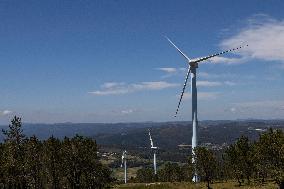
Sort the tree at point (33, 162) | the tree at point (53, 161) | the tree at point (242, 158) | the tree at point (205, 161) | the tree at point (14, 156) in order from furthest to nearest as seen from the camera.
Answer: the tree at point (205, 161) → the tree at point (242, 158) → the tree at point (53, 161) → the tree at point (33, 162) → the tree at point (14, 156)

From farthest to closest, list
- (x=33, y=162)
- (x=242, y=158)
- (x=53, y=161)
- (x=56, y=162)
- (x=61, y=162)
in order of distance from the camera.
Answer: (x=242, y=158), (x=53, y=161), (x=56, y=162), (x=61, y=162), (x=33, y=162)

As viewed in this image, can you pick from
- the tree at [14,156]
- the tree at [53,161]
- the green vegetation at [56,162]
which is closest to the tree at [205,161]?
the green vegetation at [56,162]

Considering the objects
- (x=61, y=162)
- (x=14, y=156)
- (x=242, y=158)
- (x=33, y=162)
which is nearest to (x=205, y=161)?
(x=242, y=158)

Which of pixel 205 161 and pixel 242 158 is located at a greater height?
pixel 242 158

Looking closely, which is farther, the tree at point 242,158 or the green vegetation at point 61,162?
the tree at point 242,158

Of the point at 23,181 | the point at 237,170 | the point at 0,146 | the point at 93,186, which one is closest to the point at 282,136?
the point at 237,170

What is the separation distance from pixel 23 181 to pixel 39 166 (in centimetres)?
1908

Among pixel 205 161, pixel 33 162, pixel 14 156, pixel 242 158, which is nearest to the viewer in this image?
pixel 14 156

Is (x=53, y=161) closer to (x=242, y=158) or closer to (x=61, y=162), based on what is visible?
(x=61, y=162)

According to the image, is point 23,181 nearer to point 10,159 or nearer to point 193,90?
point 10,159

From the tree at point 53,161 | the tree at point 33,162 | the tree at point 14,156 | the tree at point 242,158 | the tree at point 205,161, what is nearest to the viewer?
the tree at point 14,156

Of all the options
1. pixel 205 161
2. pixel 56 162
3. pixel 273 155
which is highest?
pixel 273 155

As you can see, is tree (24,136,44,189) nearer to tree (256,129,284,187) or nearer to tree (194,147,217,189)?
tree (194,147,217,189)

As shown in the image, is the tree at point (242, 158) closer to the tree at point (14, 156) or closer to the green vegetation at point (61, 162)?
the green vegetation at point (61, 162)
